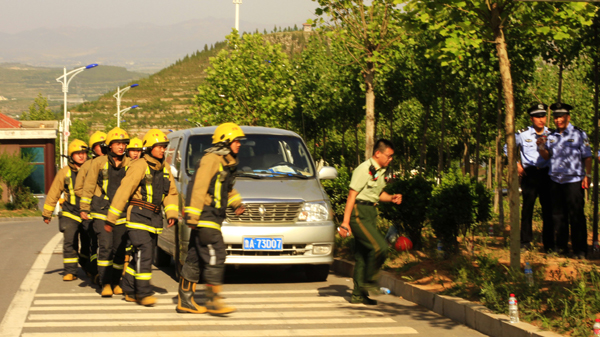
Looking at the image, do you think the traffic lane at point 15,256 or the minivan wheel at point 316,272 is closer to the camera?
the traffic lane at point 15,256

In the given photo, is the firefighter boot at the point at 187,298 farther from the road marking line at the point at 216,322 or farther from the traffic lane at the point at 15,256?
the traffic lane at the point at 15,256

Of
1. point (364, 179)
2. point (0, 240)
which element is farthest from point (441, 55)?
point (0, 240)

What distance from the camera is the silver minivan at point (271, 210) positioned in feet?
30.8

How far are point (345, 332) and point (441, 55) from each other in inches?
161

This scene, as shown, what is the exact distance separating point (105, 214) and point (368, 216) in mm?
3394

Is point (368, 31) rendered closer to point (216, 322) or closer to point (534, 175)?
point (534, 175)

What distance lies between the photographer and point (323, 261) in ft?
31.8

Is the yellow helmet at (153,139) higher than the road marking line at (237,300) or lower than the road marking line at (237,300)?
higher

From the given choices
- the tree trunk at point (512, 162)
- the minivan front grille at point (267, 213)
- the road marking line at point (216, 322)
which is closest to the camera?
the road marking line at point (216, 322)

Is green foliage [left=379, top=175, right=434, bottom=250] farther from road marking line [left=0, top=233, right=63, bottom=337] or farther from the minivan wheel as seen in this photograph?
road marking line [left=0, top=233, right=63, bottom=337]

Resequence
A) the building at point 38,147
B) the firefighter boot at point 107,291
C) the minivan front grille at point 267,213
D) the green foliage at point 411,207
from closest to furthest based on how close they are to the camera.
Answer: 1. the firefighter boot at point 107,291
2. the minivan front grille at point 267,213
3. the green foliage at point 411,207
4. the building at point 38,147

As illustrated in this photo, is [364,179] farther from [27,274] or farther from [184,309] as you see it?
[27,274]

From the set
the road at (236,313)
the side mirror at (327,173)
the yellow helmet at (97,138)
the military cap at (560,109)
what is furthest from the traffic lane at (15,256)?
the military cap at (560,109)

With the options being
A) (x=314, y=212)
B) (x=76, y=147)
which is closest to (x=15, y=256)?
(x=76, y=147)
